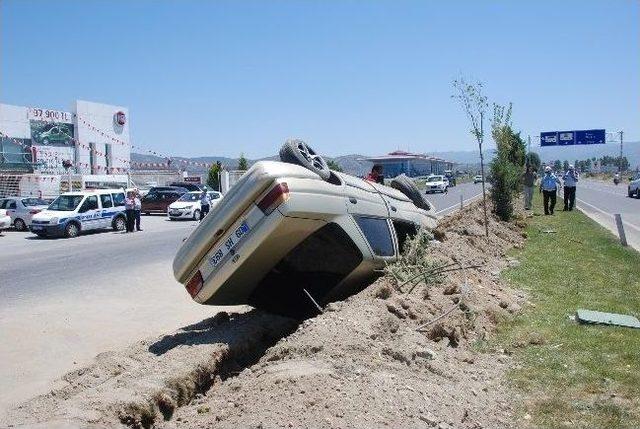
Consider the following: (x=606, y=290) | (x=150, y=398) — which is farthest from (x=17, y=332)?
(x=606, y=290)

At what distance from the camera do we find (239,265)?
626cm

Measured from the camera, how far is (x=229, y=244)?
630 centimetres

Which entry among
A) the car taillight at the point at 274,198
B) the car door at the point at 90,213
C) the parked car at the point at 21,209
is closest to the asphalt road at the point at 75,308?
the car taillight at the point at 274,198

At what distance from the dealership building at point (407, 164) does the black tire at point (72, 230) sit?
6650 centimetres

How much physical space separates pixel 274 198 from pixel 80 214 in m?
19.8

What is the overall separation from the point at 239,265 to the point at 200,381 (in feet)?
4.27

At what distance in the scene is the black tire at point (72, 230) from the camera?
913 inches

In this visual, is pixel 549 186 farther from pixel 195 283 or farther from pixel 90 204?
pixel 195 283

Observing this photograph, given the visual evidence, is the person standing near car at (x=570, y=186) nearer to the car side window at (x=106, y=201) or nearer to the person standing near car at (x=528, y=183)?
the person standing near car at (x=528, y=183)

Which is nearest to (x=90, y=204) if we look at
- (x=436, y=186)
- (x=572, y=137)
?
(x=436, y=186)

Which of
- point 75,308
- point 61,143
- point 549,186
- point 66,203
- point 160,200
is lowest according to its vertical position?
point 75,308

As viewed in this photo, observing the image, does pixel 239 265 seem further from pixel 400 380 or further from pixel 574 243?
pixel 574 243

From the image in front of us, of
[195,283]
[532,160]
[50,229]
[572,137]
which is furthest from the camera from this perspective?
[572,137]

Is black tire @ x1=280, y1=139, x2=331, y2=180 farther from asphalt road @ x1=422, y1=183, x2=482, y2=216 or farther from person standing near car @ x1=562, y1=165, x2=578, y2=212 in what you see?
asphalt road @ x1=422, y1=183, x2=482, y2=216
